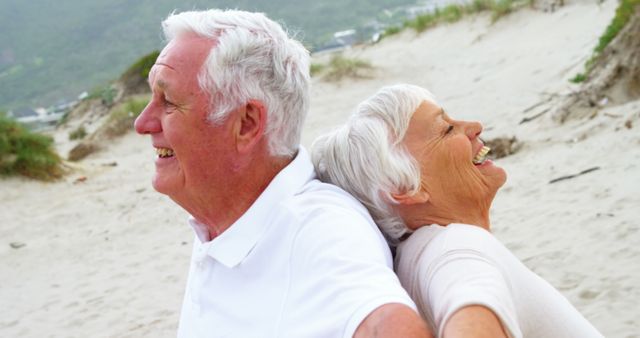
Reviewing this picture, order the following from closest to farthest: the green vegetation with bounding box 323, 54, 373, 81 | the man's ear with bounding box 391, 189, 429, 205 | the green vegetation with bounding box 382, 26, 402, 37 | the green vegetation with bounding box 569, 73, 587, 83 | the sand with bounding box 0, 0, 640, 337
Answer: the man's ear with bounding box 391, 189, 429, 205, the sand with bounding box 0, 0, 640, 337, the green vegetation with bounding box 569, 73, 587, 83, the green vegetation with bounding box 323, 54, 373, 81, the green vegetation with bounding box 382, 26, 402, 37

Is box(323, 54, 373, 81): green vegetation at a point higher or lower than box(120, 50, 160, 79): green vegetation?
higher

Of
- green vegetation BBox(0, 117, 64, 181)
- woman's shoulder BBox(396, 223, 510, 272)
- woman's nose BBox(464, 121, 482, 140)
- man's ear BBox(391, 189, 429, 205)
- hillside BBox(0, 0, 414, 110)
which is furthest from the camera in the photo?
hillside BBox(0, 0, 414, 110)

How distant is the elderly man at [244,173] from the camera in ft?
5.95

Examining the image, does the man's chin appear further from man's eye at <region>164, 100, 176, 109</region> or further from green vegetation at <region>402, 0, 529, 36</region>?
green vegetation at <region>402, 0, 529, 36</region>

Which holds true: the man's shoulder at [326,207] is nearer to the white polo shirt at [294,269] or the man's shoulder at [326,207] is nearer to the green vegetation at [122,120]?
the white polo shirt at [294,269]

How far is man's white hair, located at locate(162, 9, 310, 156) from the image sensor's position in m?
1.94

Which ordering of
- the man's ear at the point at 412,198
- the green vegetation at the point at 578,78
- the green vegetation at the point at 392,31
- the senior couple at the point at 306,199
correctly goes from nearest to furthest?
the senior couple at the point at 306,199
the man's ear at the point at 412,198
the green vegetation at the point at 578,78
the green vegetation at the point at 392,31

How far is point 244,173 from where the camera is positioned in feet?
6.61

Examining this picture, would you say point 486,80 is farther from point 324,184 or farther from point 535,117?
point 324,184

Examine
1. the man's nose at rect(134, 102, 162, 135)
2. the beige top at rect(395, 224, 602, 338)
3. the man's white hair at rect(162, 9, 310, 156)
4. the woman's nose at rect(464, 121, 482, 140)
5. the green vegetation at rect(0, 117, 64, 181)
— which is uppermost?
the man's white hair at rect(162, 9, 310, 156)

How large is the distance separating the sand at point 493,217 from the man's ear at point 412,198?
172cm

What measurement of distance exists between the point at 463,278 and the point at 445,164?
494 millimetres

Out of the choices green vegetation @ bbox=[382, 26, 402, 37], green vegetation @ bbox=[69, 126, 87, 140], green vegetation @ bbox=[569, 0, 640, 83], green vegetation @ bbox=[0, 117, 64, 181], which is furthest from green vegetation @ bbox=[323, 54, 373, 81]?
green vegetation @ bbox=[569, 0, 640, 83]

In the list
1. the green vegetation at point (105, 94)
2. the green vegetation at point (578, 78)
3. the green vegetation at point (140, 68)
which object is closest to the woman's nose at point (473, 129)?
the green vegetation at point (578, 78)
